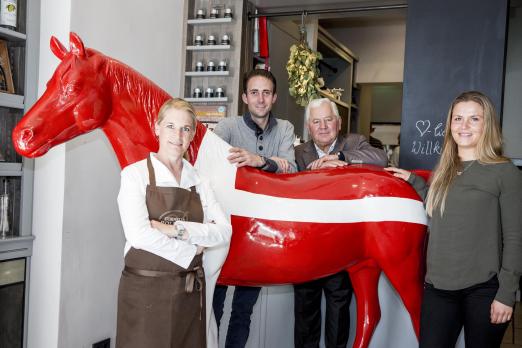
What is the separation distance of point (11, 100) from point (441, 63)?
8.22ft

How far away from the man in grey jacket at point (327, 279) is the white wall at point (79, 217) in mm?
971

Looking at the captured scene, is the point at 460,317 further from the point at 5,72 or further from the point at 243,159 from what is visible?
the point at 5,72

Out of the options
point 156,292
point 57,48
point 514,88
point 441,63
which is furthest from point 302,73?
point 156,292

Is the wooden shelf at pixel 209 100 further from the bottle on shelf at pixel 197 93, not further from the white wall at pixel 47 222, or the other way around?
the white wall at pixel 47 222

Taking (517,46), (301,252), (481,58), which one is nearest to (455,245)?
(301,252)

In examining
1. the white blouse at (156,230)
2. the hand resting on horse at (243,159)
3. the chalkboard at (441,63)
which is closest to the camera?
the white blouse at (156,230)

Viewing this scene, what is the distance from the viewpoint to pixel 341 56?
18.9 ft

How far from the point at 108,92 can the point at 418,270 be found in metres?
1.32

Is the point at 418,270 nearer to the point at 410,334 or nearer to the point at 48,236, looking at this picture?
the point at 410,334

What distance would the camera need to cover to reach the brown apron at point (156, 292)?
139 centimetres

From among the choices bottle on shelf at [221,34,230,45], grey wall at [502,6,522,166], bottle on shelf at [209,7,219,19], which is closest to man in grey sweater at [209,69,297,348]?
bottle on shelf at [221,34,230,45]

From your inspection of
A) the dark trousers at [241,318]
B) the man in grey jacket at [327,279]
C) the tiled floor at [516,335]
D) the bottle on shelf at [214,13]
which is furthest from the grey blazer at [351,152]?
the tiled floor at [516,335]

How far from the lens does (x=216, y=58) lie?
12.2ft

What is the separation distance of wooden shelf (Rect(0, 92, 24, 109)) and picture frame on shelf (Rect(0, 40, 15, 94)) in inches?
1.7
